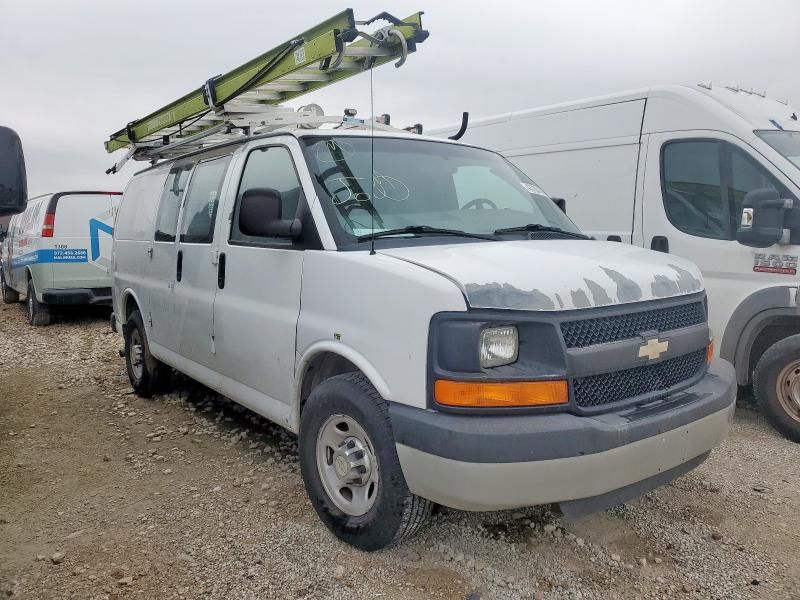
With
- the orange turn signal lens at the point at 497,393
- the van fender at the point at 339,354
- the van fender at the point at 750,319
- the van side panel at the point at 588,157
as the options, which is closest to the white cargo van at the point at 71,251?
the van side panel at the point at 588,157

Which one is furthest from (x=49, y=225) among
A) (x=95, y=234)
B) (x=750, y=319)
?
(x=750, y=319)

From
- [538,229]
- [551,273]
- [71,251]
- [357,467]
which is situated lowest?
[357,467]

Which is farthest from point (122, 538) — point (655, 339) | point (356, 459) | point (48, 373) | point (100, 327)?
point (100, 327)

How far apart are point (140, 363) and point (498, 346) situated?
417 cm

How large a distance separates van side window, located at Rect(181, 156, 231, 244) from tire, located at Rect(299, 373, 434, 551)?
5.74 ft

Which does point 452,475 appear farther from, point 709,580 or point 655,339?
point 709,580

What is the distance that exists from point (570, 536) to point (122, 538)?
2.20m

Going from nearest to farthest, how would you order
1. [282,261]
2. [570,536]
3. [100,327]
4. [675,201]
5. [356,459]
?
1. [356,459]
2. [570,536]
3. [282,261]
4. [675,201]
5. [100,327]

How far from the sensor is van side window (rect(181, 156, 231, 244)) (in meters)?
4.38

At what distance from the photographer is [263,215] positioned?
326cm

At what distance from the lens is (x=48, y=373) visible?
6930 millimetres

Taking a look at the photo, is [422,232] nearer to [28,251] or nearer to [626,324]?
[626,324]

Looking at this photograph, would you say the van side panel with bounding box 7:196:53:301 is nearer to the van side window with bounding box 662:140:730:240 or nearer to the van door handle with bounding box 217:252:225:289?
the van door handle with bounding box 217:252:225:289

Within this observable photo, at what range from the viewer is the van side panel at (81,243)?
31.5 feet
